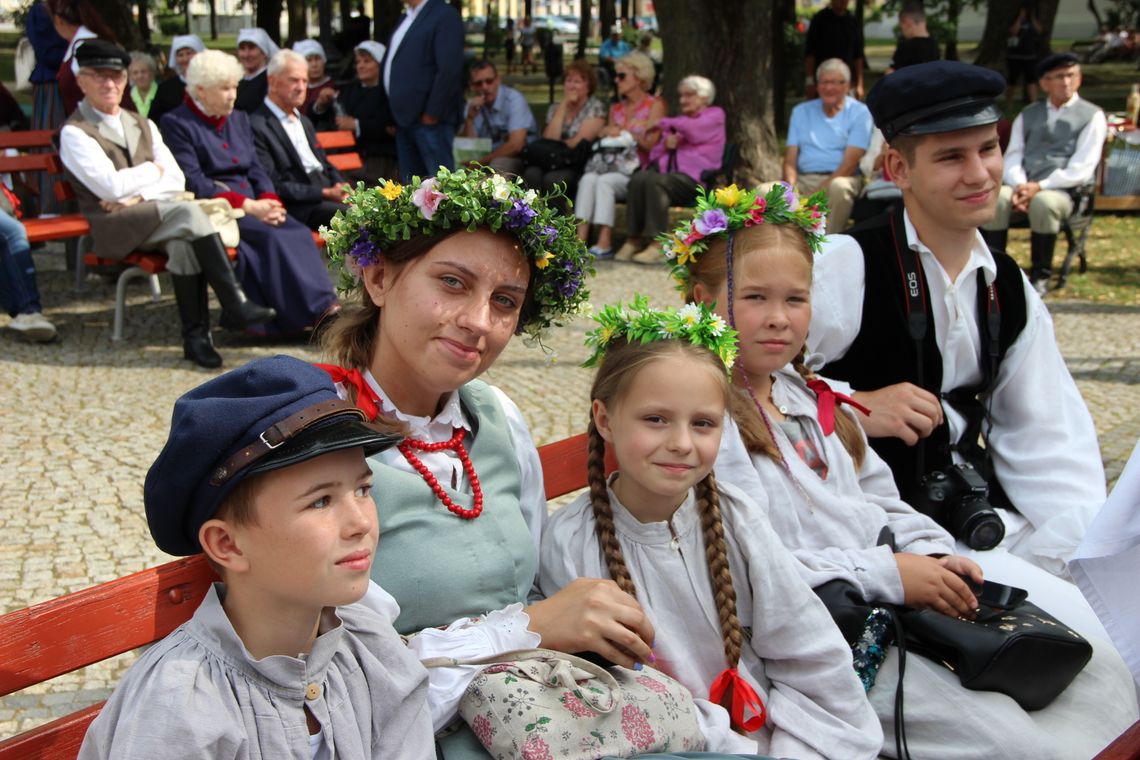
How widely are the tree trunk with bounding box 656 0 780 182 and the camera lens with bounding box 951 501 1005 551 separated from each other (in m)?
9.14

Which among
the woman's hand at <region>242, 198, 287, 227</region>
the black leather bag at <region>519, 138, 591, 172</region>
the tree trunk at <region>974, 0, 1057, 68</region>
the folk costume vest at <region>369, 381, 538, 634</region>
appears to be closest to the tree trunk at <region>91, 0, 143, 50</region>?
the black leather bag at <region>519, 138, 591, 172</region>

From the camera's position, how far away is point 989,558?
334cm

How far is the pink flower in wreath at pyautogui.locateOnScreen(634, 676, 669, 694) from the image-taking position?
7.74 ft

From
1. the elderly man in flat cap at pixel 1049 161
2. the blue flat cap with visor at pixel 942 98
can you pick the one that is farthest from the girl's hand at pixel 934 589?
the elderly man in flat cap at pixel 1049 161

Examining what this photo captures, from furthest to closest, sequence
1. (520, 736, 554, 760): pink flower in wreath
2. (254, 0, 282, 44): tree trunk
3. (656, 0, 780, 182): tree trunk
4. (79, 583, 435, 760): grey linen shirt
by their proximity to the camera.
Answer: (254, 0, 282, 44): tree trunk, (656, 0, 780, 182): tree trunk, (520, 736, 554, 760): pink flower in wreath, (79, 583, 435, 760): grey linen shirt

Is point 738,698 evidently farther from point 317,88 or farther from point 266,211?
point 317,88

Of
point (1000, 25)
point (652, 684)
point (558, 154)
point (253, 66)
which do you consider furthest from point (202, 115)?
point (1000, 25)

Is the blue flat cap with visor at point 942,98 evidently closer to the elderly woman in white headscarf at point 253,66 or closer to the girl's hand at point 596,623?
the girl's hand at point 596,623

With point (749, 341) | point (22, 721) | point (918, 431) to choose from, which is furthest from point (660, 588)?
point (22, 721)

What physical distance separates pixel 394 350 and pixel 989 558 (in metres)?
1.80

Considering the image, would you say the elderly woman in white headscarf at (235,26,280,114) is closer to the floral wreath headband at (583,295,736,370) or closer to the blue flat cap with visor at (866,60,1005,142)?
the blue flat cap with visor at (866,60,1005,142)

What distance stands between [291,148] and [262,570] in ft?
23.3

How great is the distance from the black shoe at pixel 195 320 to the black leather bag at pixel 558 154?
4684 mm

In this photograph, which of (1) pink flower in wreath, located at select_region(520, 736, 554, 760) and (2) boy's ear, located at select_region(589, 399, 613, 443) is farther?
(2) boy's ear, located at select_region(589, 399, 613, 443)
